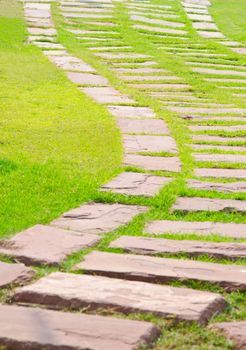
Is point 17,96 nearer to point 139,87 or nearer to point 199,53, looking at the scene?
point 139,87

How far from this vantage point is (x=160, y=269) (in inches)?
154

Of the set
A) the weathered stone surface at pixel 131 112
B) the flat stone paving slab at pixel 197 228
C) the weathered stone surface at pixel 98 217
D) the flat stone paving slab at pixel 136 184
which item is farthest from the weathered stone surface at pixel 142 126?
the flat stone paving slab at pixel 197 228

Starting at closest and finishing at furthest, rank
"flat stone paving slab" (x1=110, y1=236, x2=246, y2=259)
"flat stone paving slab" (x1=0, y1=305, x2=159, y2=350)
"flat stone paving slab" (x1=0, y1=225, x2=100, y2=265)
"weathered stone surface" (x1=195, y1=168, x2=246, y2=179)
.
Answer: "flat stone paving slab" (x1=0, y1=305, x2=159, y2=350)
"flat stone paving slab" (x1=0, y1=225, x2=100, y2=265)
"flat stone paving slab" (x1=110, y1=236, x2=246, y2=259)
"weathered stone surface" (x1=195, y1=168, x2=246, y2=179)

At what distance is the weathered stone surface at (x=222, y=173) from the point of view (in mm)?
5887

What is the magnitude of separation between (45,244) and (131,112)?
3912 millimetres

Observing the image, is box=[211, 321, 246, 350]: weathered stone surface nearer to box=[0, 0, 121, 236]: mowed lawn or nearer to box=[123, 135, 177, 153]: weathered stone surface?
box=[0, 0, 121, 236]: mowed lawn

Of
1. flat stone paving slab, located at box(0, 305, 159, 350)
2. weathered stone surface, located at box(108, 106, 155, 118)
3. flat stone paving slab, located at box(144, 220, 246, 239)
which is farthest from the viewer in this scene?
weathered stone surface, located at box(108, 106, 155, 118)

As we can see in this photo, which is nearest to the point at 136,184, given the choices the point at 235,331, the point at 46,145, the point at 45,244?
the point at 46,145

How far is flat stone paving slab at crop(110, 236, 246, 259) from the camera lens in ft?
13.8

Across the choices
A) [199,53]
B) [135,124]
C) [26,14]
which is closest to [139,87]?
[135,124]

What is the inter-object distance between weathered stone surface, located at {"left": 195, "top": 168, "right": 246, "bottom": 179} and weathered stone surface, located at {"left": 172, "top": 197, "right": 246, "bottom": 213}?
65cm

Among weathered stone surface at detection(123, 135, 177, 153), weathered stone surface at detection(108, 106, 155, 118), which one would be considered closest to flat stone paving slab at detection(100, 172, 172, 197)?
weathered stone surface at detection(123, 135, 177, 153)

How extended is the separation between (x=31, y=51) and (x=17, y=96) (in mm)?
2967

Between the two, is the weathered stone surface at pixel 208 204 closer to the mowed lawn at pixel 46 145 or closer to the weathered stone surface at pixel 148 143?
the mowed lawn at pixel 46 145
